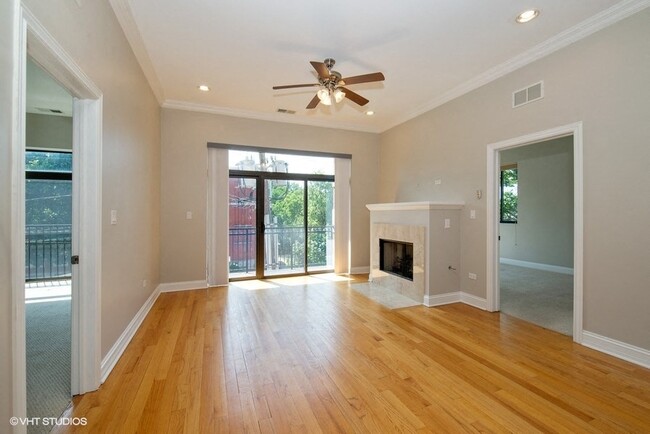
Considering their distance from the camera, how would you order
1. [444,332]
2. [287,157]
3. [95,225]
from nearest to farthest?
[95,225] → [444,332] → [287,157]

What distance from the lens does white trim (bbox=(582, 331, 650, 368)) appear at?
2326mm

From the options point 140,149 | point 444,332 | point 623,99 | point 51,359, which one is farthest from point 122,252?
point 623,99

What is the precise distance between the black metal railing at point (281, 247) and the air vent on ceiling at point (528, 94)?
149 inches

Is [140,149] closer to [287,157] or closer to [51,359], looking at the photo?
[51,359]

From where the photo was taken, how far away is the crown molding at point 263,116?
4.63 m

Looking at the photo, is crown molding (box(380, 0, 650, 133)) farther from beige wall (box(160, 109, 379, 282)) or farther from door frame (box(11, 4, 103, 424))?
door frame (box(11, 4, 103, 424))

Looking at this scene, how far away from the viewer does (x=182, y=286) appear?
466 centimetres

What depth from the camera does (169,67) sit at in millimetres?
3521

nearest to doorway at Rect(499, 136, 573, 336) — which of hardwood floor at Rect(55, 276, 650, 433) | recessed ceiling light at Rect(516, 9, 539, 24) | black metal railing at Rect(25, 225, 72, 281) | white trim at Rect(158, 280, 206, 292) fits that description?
hardwood floor at Rect(55, 276, 650, 433)

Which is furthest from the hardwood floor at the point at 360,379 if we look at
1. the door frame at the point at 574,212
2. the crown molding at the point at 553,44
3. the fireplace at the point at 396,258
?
the crown molding at the point at 553,44

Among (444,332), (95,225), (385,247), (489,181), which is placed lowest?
(444,332)

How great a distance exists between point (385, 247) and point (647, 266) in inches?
122

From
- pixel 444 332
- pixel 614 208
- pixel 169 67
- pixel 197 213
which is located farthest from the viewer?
pixel 197 213

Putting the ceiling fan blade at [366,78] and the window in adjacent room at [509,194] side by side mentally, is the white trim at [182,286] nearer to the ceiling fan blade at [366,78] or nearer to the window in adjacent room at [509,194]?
the ceiling fan blade at [366,78]
